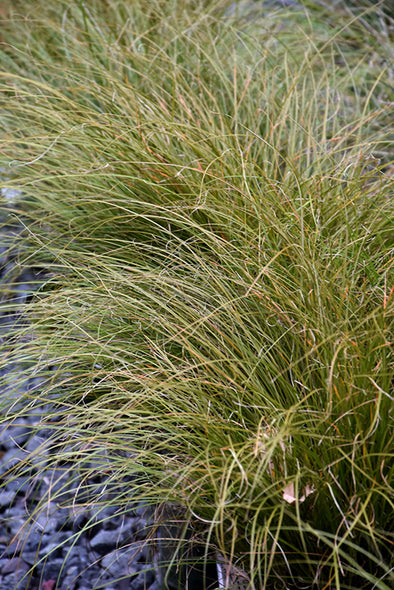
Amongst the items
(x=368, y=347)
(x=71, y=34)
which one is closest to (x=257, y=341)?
(x=368, y=347)

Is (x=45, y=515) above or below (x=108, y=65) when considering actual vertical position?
below

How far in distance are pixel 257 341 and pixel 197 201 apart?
2.15ft

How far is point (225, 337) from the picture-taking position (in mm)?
1766

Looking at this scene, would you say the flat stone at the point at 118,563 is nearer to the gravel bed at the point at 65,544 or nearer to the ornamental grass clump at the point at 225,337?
the gravel bed at the point at 65,544

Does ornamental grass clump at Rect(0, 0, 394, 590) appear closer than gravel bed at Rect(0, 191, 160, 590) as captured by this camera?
Yes

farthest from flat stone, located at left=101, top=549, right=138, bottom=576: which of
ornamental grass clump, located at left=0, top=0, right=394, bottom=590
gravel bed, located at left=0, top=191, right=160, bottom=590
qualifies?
ornamental grass clump, located at left=0, top=0, right=394, bottom=590

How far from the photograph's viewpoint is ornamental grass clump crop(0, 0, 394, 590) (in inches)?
57.8

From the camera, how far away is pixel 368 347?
1585 millimetres

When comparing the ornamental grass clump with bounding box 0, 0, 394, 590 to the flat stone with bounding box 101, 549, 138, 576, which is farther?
the flat stone with bounding box 101, 549, 138, 576

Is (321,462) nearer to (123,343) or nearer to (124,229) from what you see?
(123,343)

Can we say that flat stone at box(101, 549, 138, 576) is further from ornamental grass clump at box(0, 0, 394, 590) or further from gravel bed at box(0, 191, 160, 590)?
ornamental grass clump at box(0, 0, 394, 590)

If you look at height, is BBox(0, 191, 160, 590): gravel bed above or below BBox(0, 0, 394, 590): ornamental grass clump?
below

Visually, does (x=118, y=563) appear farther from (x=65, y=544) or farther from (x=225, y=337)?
(x=225, y=337)

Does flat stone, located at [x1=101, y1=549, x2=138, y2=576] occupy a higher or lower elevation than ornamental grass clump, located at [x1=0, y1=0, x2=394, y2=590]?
lower
